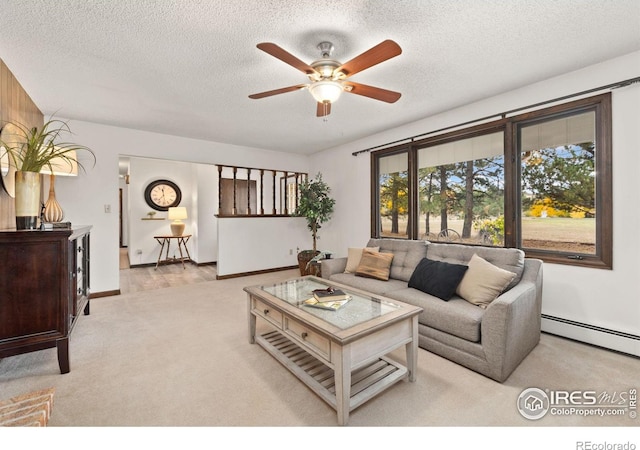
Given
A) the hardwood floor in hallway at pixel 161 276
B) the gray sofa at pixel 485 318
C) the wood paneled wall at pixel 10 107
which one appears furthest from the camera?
the hardwood floor in hallway at pixel 161 276

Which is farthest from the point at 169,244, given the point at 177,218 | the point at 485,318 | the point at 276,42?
the point at 485,318

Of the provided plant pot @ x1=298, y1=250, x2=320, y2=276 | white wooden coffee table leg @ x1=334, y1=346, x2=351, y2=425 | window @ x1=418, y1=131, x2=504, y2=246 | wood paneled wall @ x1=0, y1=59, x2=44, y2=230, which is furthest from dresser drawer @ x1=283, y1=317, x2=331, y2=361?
plant pot @ x1=298, y1=250, x2=320, y2=276

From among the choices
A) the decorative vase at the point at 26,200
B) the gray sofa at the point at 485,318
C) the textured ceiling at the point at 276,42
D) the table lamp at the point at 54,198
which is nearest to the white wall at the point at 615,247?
the textured ceiling at the point at 276,42

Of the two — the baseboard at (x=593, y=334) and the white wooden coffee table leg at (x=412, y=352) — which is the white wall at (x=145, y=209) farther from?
the baseboard at (x=593, y=334)

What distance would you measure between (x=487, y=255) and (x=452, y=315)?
85 centimetres

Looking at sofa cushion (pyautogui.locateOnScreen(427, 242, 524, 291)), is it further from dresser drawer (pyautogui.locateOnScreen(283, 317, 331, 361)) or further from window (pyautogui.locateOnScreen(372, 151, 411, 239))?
dresser drawer (pyautogui.locateOnScreen(283, 317, 331, 361))

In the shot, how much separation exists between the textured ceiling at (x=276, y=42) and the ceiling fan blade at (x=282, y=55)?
304mm

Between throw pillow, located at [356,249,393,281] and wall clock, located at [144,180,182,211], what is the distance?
5.26 metres

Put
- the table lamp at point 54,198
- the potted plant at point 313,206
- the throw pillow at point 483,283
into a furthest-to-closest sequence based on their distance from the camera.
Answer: the potted plant at point 313,206 → the table lamp at point 54,198 → the throw pillow at point 483,283

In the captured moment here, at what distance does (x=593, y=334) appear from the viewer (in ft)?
8.16

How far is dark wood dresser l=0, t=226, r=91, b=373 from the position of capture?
1.88 m

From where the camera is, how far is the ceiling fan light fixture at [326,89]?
6.77 feet

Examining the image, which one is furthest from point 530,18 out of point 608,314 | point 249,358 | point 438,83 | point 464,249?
point 249,358
